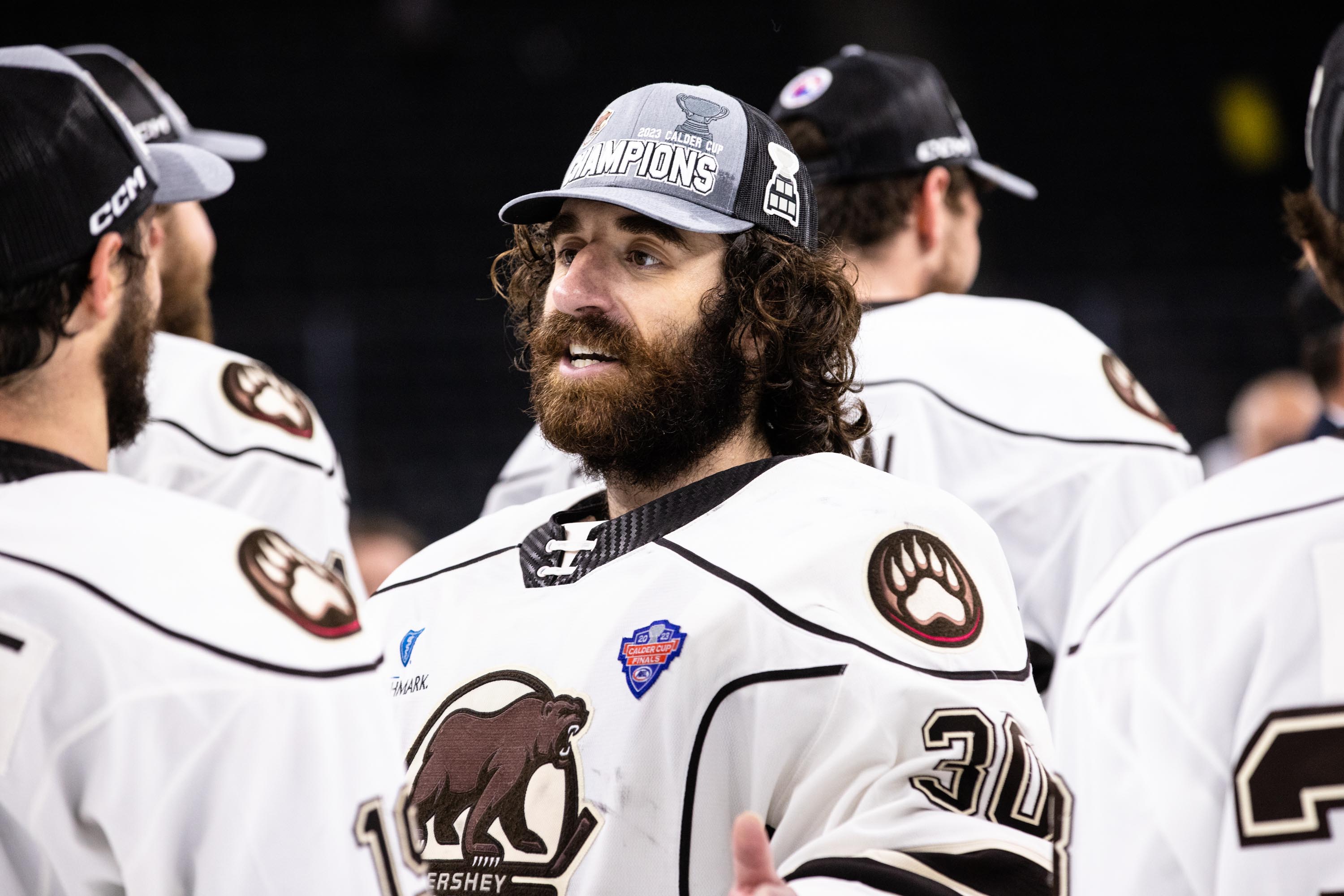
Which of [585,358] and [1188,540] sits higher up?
[585,358]

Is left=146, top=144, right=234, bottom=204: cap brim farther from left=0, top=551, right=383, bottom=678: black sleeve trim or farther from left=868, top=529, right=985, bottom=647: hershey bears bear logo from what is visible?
left=868, top=529, right=985, bottom=647: hershey bears bear logo

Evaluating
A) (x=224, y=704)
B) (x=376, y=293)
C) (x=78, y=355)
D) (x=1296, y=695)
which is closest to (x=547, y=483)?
(x=78, y=355)

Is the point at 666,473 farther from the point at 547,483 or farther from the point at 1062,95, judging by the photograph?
the point at 1062,95

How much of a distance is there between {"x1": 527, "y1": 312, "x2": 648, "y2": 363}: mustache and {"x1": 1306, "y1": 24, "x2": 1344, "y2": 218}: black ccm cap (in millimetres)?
911

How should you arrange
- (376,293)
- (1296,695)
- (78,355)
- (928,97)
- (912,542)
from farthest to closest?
(376,293), (928,97), (912,542), (78,355), (1296,695)

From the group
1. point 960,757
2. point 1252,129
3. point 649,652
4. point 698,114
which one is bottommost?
point 960,757

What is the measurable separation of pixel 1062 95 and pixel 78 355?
9779 millimetres

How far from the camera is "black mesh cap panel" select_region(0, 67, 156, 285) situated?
1373 millimetres

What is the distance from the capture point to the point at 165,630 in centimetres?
124

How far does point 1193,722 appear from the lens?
3.95ft

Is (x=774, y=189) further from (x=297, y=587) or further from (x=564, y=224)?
(x=297, y=587)

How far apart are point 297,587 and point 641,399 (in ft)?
2.43

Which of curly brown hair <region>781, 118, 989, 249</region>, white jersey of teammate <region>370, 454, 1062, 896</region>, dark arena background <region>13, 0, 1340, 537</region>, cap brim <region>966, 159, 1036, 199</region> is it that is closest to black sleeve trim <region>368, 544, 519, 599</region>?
white jersey of teammate <region>370, 454, 1062, 896</region>

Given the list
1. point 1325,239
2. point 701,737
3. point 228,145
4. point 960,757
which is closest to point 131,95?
point 228,145
